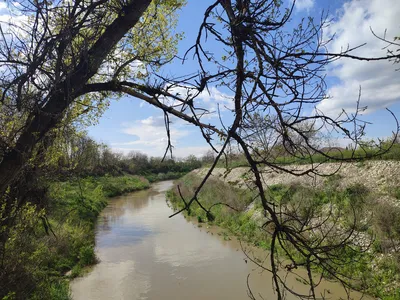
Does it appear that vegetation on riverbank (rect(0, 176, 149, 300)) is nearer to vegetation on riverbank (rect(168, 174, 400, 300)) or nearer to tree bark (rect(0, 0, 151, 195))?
tree bark (rect(0, 0, 151, 195))

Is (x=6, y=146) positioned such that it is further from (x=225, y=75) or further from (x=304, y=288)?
(x=304, y=288)

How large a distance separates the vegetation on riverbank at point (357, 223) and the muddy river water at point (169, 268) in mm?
801

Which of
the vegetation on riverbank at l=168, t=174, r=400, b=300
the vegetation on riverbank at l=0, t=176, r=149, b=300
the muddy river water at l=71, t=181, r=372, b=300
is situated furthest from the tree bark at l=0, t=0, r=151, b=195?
the muddy river water at l=71, t=181, r=372, b=300

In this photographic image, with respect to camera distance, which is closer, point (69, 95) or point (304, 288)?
point (69, 95)

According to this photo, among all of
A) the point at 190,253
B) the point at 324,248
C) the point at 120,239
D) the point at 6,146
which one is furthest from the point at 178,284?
the point at 324,248

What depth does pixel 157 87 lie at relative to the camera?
3.44 metres

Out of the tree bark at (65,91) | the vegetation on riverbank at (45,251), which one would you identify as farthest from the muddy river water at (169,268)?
the tree bark at (65,91)

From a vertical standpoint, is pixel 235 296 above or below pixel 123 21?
below

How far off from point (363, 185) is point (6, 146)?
1311cm

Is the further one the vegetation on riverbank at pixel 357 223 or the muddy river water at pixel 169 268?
the muddy river water at pixel 169 268

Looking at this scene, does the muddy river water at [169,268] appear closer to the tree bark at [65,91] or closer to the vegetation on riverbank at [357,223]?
the vegetation on riverbank at [357,223]

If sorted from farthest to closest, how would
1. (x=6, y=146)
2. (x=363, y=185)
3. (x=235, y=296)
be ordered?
1. (x=363, y=185)
2. (x=235, y=296)
3. (x=6, y=146)

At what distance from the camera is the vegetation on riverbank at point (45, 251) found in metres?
6.16

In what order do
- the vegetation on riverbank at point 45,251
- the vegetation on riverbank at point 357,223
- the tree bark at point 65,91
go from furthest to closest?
the vegetation on riverbank at point 357,223
the vegetation on riverbank at point 45,251
the tree bark at point 65,91
